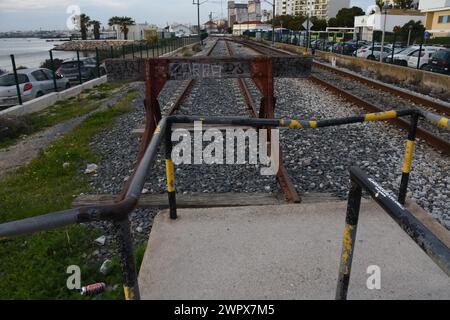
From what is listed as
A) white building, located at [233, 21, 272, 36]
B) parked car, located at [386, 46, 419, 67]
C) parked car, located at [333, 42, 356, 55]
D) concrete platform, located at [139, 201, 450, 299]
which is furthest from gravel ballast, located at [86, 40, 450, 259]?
white building, located at [233, 21, 272, 36]

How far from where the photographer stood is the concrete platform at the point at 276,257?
2846 millimetres

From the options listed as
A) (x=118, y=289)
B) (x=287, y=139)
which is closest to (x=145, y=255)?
(x=118, y=289)

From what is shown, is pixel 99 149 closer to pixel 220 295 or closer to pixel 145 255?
pixel 145 255

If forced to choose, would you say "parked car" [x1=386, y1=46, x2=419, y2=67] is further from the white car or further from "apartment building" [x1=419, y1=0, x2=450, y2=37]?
"apartment building" [x1=419, y1=0, x2=450, y2=37]

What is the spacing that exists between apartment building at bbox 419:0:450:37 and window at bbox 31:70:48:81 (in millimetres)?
59322

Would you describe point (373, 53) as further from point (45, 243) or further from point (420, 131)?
point (45, 243)

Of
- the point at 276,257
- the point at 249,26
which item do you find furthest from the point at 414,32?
the point at 249,26

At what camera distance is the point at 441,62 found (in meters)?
16.8

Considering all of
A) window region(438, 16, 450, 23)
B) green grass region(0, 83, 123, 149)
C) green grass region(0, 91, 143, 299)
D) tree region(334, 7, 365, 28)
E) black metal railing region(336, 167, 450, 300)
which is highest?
tree region(334, 7, 365, 28)

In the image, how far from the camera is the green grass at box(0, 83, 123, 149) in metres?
9.85

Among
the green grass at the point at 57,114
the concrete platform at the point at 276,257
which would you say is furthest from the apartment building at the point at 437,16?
the concrete platform at the point at 276,257

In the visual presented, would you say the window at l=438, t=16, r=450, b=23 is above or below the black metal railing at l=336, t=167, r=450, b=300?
above

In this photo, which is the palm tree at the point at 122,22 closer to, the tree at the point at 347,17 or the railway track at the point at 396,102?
the tree at the point at 347,17
